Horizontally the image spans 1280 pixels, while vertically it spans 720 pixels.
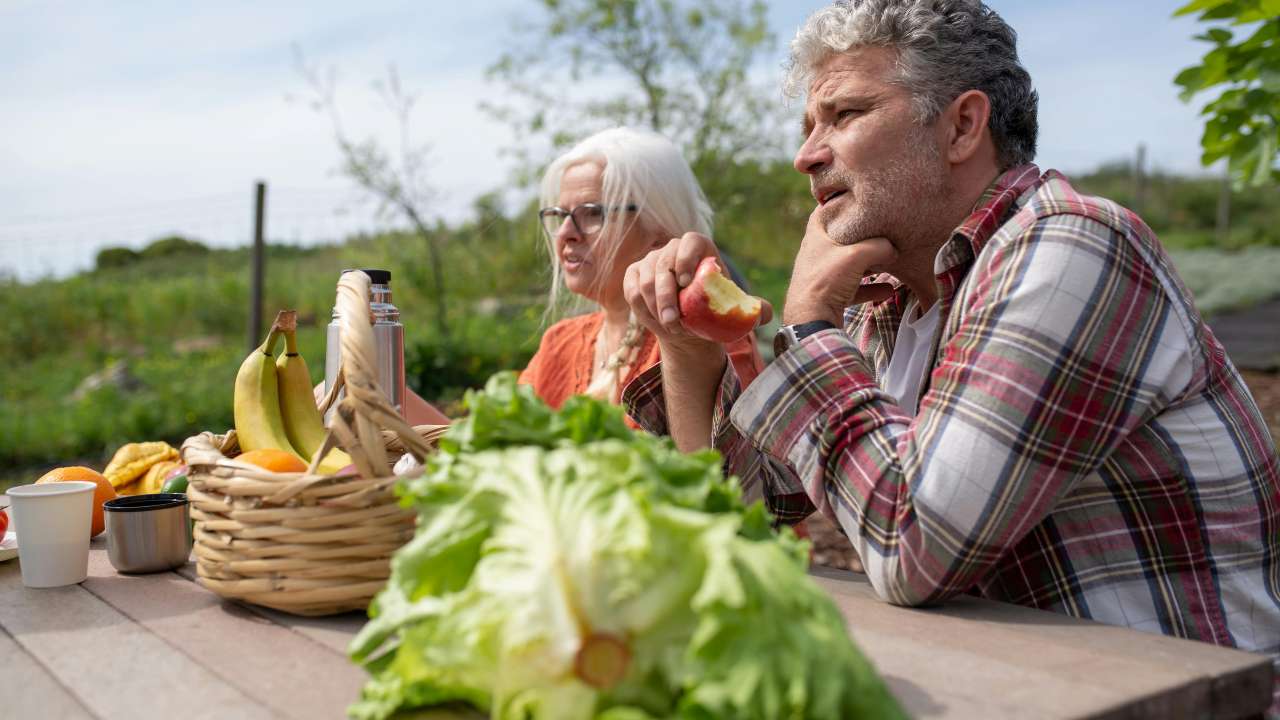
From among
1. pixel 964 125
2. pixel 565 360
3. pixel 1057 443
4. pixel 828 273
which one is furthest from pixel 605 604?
pixel 565 360

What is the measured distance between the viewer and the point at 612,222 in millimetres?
Answer: 3215

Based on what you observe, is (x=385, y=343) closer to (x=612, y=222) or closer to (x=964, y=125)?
(x=964, y=125)

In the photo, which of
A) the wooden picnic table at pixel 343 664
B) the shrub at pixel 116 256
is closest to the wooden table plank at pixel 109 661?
the wooden picnic table at pixel 343 664

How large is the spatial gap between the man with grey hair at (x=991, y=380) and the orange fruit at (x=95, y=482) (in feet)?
3.78

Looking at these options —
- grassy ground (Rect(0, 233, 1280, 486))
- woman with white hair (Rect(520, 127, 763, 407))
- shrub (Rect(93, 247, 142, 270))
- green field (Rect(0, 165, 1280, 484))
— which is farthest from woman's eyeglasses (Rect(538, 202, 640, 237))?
shrub (Rect(93, 247, 142, 270))

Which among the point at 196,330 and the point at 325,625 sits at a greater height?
the point at 325,625

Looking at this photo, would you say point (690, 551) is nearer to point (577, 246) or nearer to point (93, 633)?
point (93, 633)

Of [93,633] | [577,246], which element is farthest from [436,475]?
[577,246]

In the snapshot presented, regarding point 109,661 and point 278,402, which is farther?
point 278,402

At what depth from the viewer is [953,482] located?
1.43m

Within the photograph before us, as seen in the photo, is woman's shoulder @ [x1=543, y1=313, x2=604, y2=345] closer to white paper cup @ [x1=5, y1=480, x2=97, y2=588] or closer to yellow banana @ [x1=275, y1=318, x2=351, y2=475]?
yellow banana @ [x1=275, y1=318, x2=351, y2=475]

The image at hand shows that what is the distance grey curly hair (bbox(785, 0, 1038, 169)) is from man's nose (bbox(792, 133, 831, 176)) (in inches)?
7.0

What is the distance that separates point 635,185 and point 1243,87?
1.99 meters

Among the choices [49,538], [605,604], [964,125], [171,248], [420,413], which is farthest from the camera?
[171,248]
